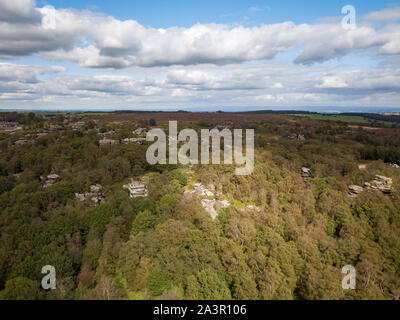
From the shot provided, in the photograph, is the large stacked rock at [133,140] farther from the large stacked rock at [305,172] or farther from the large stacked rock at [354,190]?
the large stacked rock at [354,190]

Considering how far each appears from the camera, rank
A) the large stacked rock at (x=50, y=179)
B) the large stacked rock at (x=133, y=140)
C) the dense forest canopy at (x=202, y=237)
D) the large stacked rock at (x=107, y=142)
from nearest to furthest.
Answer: the dense forest canopy at (x=202, y=237)
the large stacked rock at (x=50, y=179)
the large stacked rock at (x=107, y=142)
the large stacked rock at (x=133, y=140)

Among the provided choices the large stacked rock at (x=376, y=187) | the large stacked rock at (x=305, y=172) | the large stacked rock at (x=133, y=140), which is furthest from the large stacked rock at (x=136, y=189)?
the large stacked rock at (x=376, y=187)

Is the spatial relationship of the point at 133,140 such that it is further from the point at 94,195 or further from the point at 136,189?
the point at 136,189

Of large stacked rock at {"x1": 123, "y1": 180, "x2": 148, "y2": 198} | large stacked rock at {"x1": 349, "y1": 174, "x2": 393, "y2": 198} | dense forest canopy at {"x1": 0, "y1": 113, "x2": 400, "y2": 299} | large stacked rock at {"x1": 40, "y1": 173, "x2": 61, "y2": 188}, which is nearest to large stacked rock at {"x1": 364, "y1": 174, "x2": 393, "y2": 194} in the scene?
large stacked rock at {"x1": 349, "y1": 174, "x2": 393, "y2": 198}

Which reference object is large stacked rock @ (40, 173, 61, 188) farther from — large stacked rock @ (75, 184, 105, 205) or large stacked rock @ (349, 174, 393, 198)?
large stacked rock @ (349, 174, 393, 198)

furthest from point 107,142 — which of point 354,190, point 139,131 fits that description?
point 354,190

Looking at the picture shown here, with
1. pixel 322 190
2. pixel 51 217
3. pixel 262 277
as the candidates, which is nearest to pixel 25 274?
pixel 51 217
